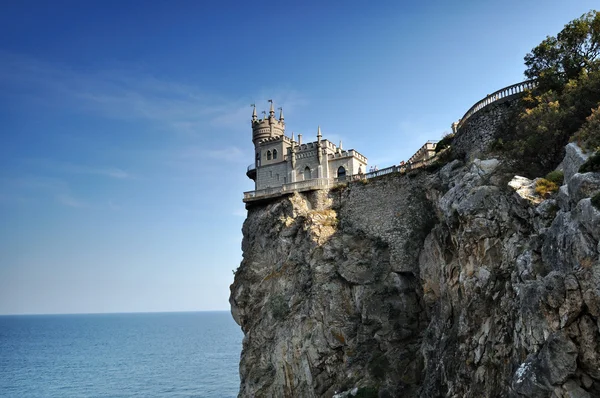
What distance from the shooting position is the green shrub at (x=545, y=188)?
19781mm

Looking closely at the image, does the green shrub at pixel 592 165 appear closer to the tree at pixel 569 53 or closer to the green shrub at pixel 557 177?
the green shrub at pixel 557 177

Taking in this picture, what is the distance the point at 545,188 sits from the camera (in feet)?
65.6

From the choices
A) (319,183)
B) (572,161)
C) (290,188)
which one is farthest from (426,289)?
(290,188)

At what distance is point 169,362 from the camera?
86875 mm

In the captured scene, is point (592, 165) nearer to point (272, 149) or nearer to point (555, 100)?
point (555, 100)

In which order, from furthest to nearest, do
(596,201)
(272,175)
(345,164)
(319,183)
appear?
(272,175)
(345,164)
(319,183)
(596,201)

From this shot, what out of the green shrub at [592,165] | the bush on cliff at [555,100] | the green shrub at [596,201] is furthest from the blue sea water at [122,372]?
the green shrub at [596,201]

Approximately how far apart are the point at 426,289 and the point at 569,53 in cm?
1424

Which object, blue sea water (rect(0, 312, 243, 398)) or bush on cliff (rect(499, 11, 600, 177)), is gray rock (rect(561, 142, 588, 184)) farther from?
blue sea water (rect(0, 312, 243, 398))

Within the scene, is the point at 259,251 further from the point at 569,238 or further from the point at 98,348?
the point at 98,348

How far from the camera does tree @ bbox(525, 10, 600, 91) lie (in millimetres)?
25938

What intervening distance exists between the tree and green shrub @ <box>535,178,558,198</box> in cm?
781

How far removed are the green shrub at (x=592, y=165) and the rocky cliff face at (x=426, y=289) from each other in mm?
467

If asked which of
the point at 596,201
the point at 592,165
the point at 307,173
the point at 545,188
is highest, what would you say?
the point at 307,173
